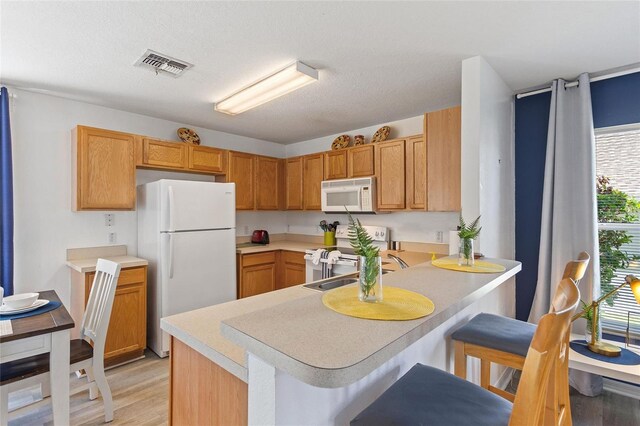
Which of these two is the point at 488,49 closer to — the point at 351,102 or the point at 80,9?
the point at 351,102

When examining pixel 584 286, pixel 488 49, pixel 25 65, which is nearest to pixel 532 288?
pixel 584 286

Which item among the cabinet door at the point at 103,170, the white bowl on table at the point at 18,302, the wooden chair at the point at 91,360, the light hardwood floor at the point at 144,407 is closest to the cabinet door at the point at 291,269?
the light hardwood floor at the point at 144,407

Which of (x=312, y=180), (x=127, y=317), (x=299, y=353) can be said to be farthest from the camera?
(x=312, y=180)

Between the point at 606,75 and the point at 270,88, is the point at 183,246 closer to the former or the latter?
the point at 270,88

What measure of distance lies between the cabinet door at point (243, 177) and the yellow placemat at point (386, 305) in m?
3.11

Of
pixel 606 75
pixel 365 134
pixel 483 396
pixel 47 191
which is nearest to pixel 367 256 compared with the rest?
pixel 483 396

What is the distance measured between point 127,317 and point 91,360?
907 millimetres

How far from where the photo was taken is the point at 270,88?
2525 millimetres

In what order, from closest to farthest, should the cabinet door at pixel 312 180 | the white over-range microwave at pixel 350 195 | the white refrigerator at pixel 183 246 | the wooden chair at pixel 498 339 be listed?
the wooden chair at pixel 498 339 < the white refrigerator at pixel 183 246 < the white over-range microwave at pixel 350 195 < the cabinet door at pixel 312 180

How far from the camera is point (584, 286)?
237 cm

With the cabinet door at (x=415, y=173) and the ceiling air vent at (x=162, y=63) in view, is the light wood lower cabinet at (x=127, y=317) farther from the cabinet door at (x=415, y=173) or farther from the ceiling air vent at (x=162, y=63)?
the cabinet door at (x=415, y=173)

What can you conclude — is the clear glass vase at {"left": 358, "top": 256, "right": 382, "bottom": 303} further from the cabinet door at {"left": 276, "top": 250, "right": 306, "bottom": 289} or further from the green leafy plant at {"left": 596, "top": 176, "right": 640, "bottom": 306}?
the cabinet door at {"left": 276, "top": 250, "right": 306, "bottom": 289}

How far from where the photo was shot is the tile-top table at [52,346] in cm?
148

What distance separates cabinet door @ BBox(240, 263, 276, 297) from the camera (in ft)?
12.3
